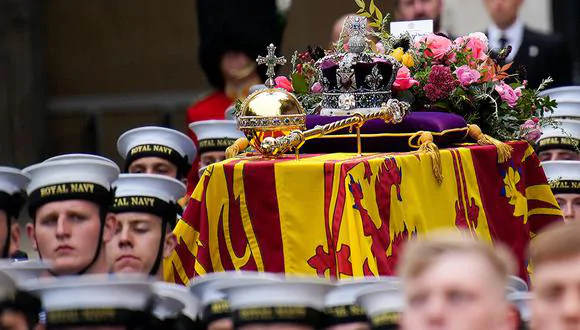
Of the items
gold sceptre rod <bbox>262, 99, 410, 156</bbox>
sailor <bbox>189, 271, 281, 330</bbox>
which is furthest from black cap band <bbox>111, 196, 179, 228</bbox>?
sailor <bbox>189, 271, 281, 330</bbox>

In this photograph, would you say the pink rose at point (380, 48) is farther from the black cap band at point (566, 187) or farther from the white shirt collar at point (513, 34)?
the white shirt collar at point (513, 34)

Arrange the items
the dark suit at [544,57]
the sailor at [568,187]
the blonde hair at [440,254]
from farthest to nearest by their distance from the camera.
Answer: the dark suit at [544,57] < the sailor at [568,187] < the blonde hair at [440,254]

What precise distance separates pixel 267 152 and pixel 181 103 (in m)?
8.38

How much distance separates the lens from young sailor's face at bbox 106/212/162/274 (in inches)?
328

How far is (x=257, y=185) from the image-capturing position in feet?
26.2

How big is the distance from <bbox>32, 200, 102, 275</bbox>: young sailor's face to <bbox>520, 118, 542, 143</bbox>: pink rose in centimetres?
252

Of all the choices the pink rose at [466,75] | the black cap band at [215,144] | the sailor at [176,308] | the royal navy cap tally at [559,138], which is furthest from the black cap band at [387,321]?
the royal navy cap tally at [559,138]

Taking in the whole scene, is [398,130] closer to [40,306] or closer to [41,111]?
[40,306]

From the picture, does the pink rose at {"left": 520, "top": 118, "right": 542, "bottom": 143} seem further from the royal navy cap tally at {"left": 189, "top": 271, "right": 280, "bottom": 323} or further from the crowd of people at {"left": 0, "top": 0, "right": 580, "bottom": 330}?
the royal navy cap tally at {"left": 189, "top": 271, "right": 280, "bottom": 323}

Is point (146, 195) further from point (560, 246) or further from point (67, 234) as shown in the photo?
point (560, 246)

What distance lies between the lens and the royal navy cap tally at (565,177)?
956cm

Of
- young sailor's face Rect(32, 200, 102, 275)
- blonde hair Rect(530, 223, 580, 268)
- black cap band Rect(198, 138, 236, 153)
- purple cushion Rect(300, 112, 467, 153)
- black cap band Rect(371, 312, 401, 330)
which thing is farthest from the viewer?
black cap band Rect(198, 138, 236, 153)

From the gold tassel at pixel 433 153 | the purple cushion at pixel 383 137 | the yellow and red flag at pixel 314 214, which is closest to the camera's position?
the yellow and red flag at pixel 314 214

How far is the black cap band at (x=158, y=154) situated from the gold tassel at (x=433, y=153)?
1.99m
